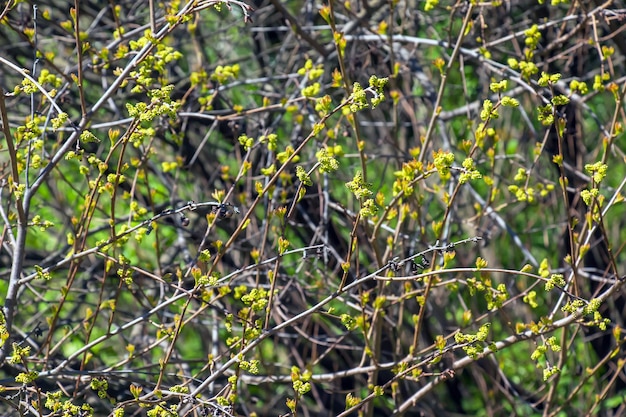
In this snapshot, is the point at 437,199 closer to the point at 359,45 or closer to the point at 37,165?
the point at 359,45

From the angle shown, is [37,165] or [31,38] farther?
[31,38]

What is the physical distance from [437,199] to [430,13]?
1375 mm

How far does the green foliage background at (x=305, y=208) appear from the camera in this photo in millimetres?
3168

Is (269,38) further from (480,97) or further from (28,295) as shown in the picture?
(28,295)

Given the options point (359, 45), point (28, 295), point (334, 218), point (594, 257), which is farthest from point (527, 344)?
point (28, 295)

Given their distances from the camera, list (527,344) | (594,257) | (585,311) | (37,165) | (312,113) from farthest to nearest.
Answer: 1. (527,344)
2. (594,257)
3. (312,113)
4. (37,165)
5. (585,311)

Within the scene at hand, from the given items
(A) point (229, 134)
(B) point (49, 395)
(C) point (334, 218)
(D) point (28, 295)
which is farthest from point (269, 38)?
(B) point (49, 395)

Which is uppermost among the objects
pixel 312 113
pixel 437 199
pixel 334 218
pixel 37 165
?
pixel 37 165

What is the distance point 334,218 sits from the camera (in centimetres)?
529

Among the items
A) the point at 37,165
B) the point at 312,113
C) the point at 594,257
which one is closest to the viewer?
the point at 37,165

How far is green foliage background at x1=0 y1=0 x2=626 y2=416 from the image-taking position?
317 cm

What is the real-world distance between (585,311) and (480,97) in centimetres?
251

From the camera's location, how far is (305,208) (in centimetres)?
511

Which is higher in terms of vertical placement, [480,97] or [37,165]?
[37,165]
